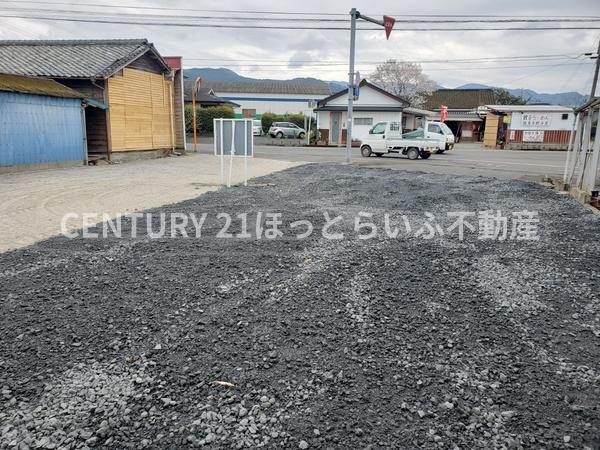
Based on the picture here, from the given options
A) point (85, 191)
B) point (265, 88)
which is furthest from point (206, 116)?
point (265, 88)

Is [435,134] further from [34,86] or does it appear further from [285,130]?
[285,130]

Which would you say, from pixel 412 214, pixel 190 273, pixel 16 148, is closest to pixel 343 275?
pixel 190 273

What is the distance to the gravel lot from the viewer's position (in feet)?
8.00

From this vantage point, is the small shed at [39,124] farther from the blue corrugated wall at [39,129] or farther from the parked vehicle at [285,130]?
the parked vehicle at [285,130]

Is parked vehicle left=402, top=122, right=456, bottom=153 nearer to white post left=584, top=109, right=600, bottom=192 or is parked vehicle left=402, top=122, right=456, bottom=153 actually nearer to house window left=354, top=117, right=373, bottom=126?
house window left=354, top=117, right=373, bottom=126

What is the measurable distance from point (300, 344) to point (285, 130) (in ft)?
124

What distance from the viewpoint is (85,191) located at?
10422 millimetres

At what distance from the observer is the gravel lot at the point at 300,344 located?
2438 mm

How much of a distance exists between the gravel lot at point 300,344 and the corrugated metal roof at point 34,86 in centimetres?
1013

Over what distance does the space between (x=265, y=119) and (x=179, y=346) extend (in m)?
41.9

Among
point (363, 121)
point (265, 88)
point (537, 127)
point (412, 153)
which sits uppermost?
point (265, 88)

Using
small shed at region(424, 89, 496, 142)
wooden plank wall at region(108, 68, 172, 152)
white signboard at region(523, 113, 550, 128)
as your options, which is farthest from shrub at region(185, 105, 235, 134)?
white signboard at region(523, 113, 550, 128)

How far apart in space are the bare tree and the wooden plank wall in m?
41.5

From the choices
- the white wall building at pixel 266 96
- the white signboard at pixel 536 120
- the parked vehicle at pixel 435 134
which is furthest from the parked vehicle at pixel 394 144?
the white wall building at pixel 266 96
